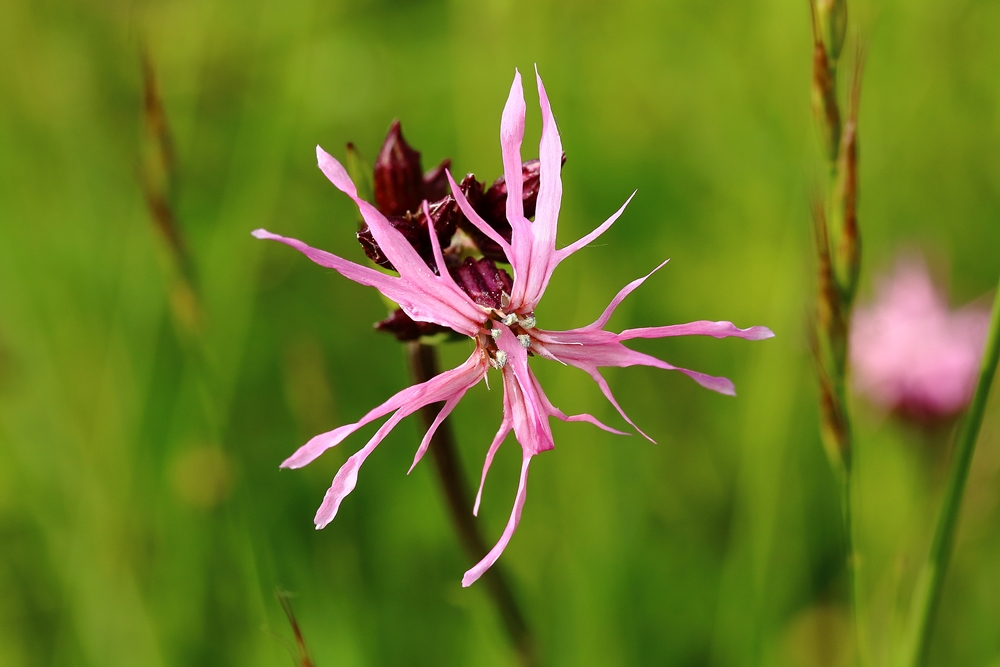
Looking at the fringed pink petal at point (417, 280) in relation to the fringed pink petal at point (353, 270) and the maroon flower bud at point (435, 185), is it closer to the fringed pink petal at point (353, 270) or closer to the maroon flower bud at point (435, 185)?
the fringed pink petal at point (353, 270)

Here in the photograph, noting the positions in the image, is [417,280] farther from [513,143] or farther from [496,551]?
[496,551]

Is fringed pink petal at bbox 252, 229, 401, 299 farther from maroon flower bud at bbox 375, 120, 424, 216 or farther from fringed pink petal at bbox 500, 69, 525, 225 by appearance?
maroon flower bud at bbox 375, 120, 424, 216

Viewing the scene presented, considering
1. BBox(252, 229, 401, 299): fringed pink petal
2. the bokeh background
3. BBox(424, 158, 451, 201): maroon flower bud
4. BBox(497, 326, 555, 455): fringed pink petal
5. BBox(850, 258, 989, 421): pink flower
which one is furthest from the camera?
BBox(850, 258, 989, 421): pink flower

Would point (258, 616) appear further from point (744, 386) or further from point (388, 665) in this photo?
point (744, 386)

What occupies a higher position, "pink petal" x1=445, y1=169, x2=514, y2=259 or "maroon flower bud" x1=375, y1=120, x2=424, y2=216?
"maroon flower bud" x1=375, y1=120, x2=424, y2=216

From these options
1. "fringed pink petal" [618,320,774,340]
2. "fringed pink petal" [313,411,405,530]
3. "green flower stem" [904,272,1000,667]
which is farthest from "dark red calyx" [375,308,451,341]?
"green flower stem" [904,272,1000,667]

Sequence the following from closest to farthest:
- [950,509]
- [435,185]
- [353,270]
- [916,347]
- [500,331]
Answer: [353,270]
[500,331]
[950,509]
[435,185]
[916,347]

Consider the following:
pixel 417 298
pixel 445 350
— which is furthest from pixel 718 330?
pixel 445 350

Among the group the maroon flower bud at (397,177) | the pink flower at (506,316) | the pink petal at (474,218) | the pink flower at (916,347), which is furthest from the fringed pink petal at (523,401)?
the pink flower at (916,347)
